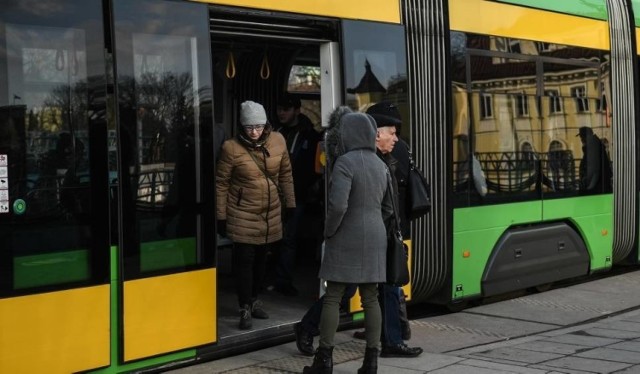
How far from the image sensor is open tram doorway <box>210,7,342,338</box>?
24.0ft

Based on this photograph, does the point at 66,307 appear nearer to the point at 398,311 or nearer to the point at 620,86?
the point at 398,311

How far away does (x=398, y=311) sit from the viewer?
6805 mm

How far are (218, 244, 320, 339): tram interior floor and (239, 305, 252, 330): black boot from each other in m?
0.05

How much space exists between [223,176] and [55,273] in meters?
1.76

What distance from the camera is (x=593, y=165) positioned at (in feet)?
32.3

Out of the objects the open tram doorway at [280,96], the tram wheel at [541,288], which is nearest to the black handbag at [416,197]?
the open tram doorway at [280,96]

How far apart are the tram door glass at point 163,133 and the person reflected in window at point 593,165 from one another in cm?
465

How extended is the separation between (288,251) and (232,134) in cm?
153

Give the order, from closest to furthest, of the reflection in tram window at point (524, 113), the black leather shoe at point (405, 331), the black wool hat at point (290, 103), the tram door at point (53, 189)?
the tram door at point (53, 189)
the black leather shoe at point (405, 331)
the reflection in tram window at point (524, 113)
the black wool hat at point (290, 103)

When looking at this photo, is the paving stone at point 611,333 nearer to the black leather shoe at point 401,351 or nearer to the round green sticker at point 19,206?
the black leather shoe at point 401,351

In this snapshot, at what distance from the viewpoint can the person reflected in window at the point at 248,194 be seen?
23.0ft

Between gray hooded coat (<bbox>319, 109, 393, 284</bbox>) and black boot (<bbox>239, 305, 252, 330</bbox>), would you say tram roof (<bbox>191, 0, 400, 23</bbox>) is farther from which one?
black boot (<bbox>239, 305, 252, 330</bbox>)

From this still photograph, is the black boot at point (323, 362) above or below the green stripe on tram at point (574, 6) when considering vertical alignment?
below

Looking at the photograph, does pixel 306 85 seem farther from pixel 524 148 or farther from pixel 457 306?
pixel 457 306
